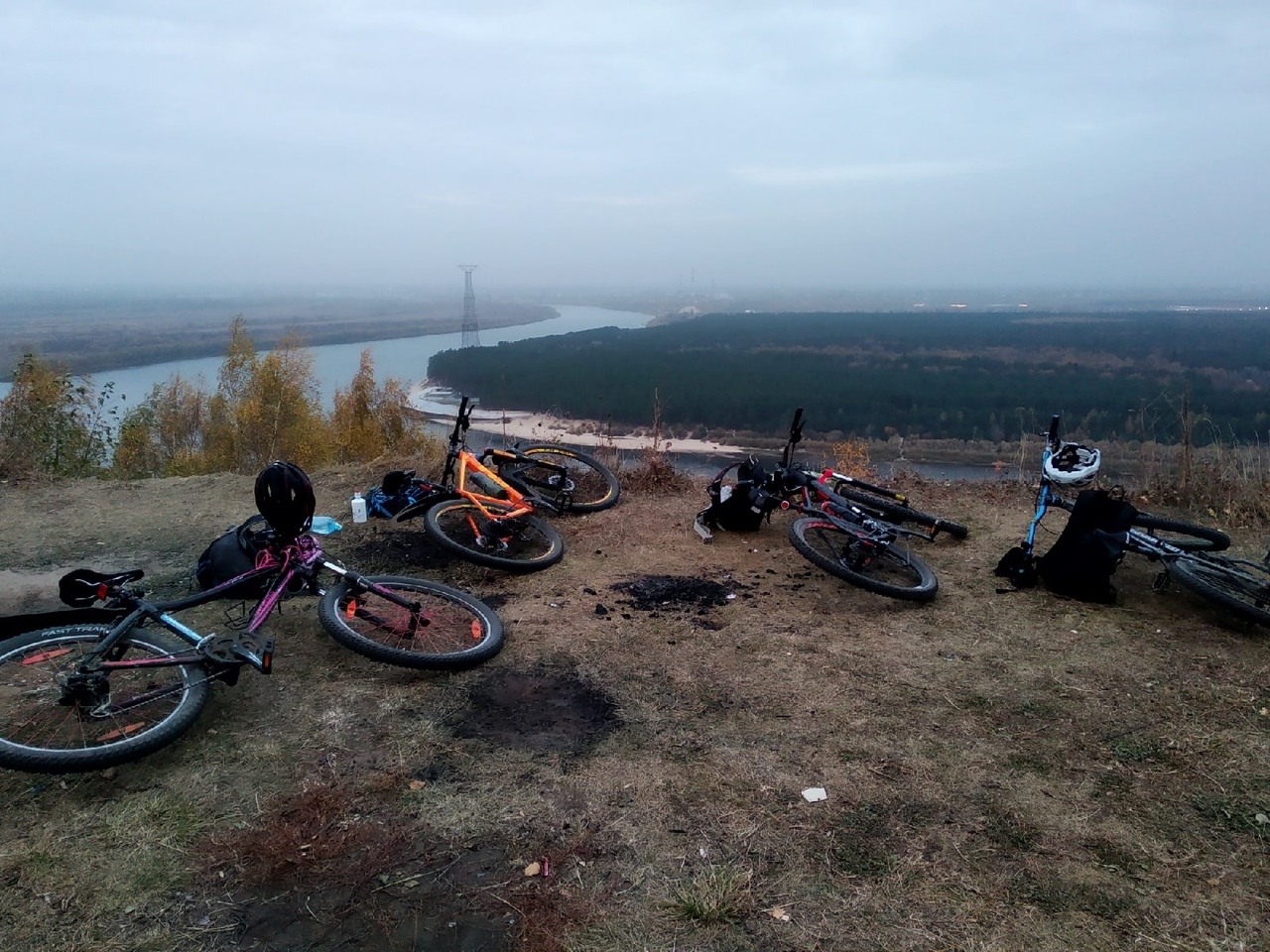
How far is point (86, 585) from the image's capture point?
340cm

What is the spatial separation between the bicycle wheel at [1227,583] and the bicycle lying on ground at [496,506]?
4.21 m

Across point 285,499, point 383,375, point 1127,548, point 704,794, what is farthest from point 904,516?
point 383,375

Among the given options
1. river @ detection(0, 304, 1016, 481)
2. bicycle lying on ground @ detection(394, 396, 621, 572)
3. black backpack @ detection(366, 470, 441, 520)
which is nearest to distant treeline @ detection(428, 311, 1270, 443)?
river @ detection(0, 304, 1016, 481)

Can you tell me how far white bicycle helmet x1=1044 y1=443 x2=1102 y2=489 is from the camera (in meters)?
5.12

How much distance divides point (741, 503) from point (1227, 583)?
3280mm

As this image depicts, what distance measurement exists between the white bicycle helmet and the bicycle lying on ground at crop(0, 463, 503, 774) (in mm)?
4074

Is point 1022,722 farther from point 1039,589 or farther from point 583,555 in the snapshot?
point 583,555

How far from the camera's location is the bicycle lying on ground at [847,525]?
16.9 ft

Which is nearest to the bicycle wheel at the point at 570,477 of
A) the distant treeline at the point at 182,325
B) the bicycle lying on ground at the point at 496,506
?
the bicycle lying on ground at the point at 496,506

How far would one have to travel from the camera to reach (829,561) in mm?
5148

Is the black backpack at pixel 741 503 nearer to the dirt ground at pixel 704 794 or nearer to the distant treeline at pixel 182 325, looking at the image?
the dirt ground at pixel 704 794

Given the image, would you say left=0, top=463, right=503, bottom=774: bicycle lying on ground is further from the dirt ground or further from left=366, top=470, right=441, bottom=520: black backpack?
left=366, top=470, right=441, bottom=520: black backpack

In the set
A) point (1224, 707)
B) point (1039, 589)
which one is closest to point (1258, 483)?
point (1039, 589)

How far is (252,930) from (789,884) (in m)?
1.76
